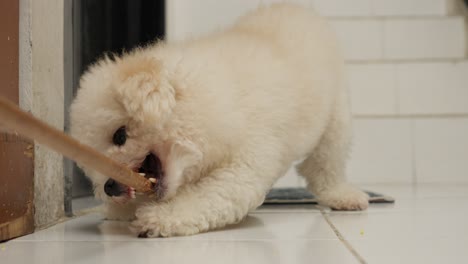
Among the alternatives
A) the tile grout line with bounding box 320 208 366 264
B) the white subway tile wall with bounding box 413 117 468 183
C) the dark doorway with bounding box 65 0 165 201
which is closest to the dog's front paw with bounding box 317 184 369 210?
the tile grout line with bounding box 320 208 366 264

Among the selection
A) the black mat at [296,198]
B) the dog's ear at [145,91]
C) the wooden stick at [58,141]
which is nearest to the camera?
the wooden stick at [58,141]

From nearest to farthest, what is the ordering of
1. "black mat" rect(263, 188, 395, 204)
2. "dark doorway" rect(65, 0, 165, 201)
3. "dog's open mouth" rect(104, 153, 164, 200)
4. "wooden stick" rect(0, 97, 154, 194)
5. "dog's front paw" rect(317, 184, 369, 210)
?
"wooden stick" rect(0, 97, 154, 194) < "dog's open mouth" rect(104, 153, 164, 200) < "dog's front paw" rect(317, 184, 369, 210) < "dark doorway" rect(65, 0, 165, 201) < "black mat" rect(263, 188, 395, 204)

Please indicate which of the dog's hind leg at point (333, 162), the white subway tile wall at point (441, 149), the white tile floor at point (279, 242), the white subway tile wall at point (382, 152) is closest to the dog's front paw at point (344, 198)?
the dog's hind leg at point (333, 162)

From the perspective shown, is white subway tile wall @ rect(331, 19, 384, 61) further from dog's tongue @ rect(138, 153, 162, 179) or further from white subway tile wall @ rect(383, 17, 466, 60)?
dog's tongue @ rect(138, 153, 162, 179)

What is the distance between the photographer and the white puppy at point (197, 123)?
1458 millimetres

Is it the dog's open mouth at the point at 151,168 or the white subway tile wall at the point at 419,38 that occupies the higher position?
the white subway tile wall at the point at 419,38

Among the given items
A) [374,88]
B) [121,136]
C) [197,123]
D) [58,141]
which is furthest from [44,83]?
[374,88]

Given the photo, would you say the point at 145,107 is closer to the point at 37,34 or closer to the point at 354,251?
the point at 37,34

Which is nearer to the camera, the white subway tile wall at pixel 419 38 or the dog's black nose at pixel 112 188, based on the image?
the dog's black nose at pixel 112 188

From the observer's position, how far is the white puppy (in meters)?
1.46

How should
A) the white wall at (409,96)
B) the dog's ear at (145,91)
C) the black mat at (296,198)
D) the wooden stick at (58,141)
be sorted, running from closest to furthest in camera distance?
the wooden stick at (58,141)
the dog's ear at (145,91)
the black mat at (296,198)
the white wall at (409,96)

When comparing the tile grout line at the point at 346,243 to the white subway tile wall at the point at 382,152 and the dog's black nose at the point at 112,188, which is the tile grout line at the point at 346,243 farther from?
the white subway tile wall at the point at 382,152

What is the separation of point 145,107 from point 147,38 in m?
1.83

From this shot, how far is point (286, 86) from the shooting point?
5.79 ft
